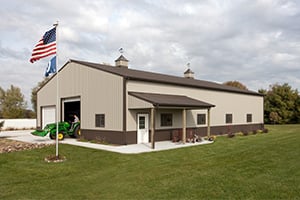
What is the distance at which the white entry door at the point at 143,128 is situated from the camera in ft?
54.9

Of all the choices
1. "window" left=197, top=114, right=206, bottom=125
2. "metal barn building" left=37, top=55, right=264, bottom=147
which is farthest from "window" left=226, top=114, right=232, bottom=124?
"window" left=197, top=114, right=206, bottom=125

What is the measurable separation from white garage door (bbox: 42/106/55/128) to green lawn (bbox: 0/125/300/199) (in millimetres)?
10085

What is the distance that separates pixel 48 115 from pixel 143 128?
10000 millimetres

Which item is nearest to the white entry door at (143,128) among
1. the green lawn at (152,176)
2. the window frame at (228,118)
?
the green lawn at (152,176)

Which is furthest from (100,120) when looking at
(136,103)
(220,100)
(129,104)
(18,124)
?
(18,124)

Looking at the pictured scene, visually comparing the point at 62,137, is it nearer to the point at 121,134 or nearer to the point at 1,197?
the point at 121,134

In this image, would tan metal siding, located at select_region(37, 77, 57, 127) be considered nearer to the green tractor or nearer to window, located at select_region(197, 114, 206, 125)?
the green tractor

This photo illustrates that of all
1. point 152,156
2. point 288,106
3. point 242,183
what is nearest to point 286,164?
point 242,183

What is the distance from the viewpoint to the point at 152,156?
39.9 ft

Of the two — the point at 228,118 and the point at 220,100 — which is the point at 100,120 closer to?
the point at 220,100

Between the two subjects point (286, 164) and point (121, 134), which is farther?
point (121, 134)

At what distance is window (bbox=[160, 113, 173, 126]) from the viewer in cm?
1830

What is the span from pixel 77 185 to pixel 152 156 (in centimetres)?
489

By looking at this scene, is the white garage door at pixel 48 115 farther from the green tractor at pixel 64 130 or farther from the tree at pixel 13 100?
the tree at pixel 13 100
